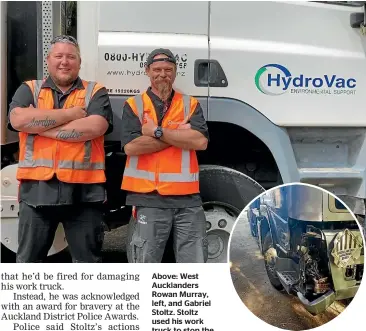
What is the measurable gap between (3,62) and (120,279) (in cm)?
135

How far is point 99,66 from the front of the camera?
2.98m

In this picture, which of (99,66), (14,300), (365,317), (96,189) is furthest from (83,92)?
(365,317)

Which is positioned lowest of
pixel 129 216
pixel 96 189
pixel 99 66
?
pixel 129 216

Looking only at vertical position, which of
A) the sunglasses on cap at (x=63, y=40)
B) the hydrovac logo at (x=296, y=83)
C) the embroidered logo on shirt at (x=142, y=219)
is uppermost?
the sunglasses on cap at (x=63, y=40)

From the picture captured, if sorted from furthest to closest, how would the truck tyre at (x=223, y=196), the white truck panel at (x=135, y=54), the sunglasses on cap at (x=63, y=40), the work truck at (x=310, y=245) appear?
the truck tyre at (x=223, y=196) < the white truck panel at (x=135, y=54) < the sunglasses on cap at (x=63, y=40) < the work truck at (x=310, y=245)

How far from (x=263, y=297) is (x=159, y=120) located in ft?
3.45

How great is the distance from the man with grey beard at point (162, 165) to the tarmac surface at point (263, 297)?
25 centimetres

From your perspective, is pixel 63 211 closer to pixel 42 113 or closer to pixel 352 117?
pixel 42 113

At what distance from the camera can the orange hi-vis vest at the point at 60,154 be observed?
2.76m

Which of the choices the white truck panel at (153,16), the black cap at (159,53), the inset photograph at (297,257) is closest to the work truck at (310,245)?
the inset photograph at (297,257)

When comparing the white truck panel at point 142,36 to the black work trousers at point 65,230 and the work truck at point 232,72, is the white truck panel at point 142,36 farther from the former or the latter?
the black work trousers at point 65,230

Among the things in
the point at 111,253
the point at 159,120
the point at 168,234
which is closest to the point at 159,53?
the point at 159,120

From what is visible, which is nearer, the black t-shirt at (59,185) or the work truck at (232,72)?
the black t-shirt at (59,185)

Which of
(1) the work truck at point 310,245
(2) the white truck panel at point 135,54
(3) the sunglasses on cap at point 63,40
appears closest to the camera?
(1) the work truck at point 310,245
